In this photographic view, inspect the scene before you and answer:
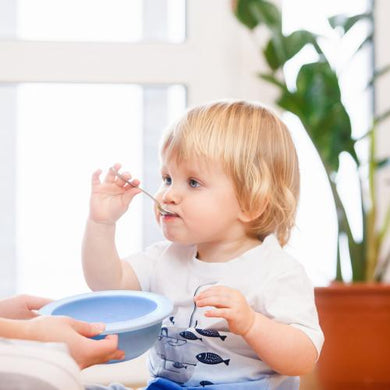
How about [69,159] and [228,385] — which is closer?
[228,385]

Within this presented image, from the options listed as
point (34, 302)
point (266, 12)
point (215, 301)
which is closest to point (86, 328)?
point (215, 301)

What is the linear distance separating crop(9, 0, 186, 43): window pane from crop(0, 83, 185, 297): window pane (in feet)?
0.52

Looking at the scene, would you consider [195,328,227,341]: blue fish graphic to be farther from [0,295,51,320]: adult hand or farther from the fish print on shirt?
[0,295,51,320]: adult hand

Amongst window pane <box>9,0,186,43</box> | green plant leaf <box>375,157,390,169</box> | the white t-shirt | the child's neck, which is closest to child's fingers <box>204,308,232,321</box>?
the white t-shirt

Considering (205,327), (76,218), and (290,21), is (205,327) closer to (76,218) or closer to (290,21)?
(76,218)

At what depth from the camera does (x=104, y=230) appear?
4.37 feet

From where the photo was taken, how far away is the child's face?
4.06ft

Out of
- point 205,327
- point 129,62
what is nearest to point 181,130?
point 205,327

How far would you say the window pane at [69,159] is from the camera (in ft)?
7.11

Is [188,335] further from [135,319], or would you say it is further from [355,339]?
[355,339]

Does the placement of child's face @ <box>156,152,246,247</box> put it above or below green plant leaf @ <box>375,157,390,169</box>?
below

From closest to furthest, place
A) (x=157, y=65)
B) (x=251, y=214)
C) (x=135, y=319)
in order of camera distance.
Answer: (x=135, y=319) → (x=251, y=214) → (x=157, y=65)

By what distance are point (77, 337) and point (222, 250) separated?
43 cm

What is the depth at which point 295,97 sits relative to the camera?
6.34ft
